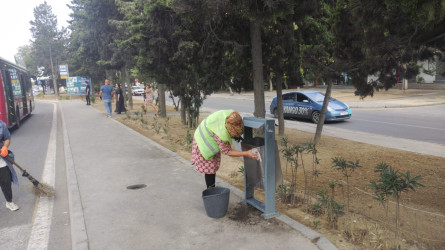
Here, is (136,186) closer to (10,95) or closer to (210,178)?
(210,178)

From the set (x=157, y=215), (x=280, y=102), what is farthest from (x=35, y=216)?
(x=280, y=102)

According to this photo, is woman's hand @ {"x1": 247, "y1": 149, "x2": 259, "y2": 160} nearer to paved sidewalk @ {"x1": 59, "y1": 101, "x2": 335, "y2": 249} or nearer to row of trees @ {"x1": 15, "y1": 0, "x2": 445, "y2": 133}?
paved sidewalk @ {"x1": 59, "y1": 101, "x2": 335, "y2": 249}

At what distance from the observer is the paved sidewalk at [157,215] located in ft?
12.6

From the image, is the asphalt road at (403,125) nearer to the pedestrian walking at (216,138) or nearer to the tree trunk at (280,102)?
the tree trunk at (280,102)

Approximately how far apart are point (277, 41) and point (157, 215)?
215 inches

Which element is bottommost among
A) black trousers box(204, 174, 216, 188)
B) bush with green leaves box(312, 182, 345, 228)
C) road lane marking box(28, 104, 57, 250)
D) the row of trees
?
road lane marking box(28, 104, 57, 250)

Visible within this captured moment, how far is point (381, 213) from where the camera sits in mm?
4969

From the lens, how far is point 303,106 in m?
16.6

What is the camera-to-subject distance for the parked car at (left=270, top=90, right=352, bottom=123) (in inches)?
610

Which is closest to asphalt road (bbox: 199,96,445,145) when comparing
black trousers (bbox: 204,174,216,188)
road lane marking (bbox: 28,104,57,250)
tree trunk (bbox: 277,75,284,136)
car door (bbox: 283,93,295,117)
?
car door (bbox: 283,93,295,117)

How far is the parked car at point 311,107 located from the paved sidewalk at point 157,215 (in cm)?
981

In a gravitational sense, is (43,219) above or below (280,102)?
below

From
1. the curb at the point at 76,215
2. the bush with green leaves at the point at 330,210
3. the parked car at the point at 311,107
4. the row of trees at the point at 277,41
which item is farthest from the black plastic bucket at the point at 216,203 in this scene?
the parked car at the point at 311,107

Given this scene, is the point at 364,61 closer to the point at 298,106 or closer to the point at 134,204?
the point at 134,204
